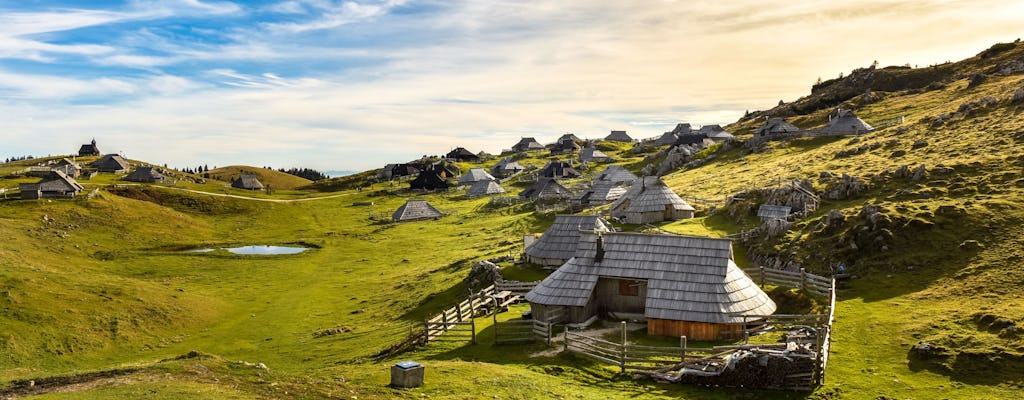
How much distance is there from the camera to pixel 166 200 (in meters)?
96.1

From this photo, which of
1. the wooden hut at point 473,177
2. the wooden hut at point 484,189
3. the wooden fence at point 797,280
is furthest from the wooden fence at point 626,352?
the wooden hut at point 473,177

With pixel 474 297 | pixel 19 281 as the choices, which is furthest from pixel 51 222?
pixel 474 297

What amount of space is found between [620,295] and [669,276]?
3331 millimetres

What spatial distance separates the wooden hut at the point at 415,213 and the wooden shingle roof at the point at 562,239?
47738 mm

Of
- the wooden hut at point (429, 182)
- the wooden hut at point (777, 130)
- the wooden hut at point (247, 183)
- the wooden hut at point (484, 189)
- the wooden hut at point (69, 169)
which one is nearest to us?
the wooden hut at point (777, 130)

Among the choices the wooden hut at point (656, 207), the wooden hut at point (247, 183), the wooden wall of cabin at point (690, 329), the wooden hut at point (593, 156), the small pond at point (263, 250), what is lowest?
the small pond at point (263, 250)

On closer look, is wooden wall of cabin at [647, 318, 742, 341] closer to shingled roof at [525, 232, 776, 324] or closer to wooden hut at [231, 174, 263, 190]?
shingled roof at [525, 232, 776, 324]

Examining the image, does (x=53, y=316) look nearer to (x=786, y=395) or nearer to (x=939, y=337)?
(x=786, y=395)

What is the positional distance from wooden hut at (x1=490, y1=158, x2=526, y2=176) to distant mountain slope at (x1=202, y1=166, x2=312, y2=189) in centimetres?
6357

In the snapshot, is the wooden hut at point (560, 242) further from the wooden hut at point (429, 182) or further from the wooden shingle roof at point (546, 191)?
the wooden hut at point (429, 182)

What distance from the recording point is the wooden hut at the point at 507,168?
145 metres

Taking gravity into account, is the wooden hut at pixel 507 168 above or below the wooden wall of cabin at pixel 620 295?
above

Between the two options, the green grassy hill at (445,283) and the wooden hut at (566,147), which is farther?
the wooden hut at (566,147)

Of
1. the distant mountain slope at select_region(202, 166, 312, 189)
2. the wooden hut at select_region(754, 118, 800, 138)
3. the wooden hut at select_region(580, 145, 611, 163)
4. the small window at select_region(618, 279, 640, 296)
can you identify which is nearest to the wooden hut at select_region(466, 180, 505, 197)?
the wooden hut at select_region(580, 145, 611, 163)
